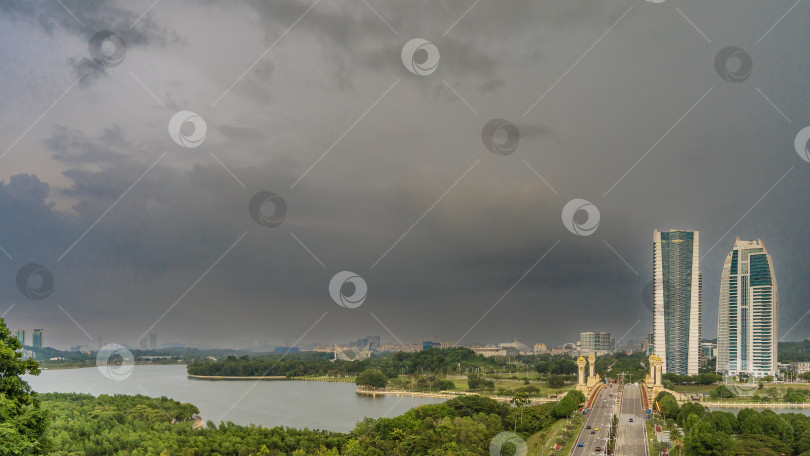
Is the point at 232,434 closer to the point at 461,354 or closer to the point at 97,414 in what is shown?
the point at 97,414

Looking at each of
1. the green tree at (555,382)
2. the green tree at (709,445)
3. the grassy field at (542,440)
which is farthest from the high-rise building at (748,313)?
the green tree at (709,445)

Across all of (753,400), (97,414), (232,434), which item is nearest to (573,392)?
(753,400)

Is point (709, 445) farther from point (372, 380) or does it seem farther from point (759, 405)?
point (372, 380)

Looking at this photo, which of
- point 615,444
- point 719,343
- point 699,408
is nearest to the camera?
point 615,444

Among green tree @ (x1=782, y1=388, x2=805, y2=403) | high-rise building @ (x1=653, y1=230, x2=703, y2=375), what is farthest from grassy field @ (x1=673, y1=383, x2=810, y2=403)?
high-rise building @ (x1=653, y1=230, x2=703, y2=375)

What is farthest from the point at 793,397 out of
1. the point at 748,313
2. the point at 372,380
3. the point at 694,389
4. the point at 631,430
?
the point at 372,380

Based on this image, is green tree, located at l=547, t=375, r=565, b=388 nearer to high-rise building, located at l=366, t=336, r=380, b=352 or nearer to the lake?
the lake

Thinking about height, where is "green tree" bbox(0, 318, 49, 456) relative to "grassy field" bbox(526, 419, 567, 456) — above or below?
above
